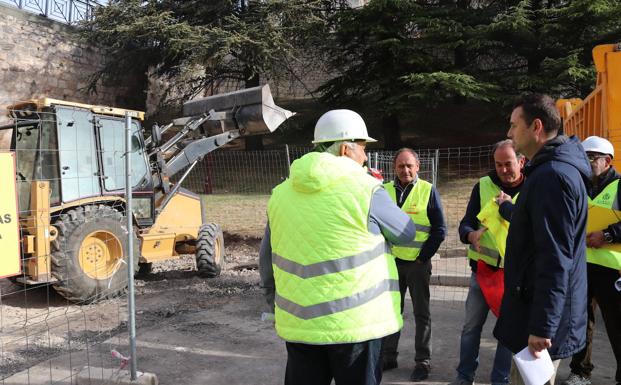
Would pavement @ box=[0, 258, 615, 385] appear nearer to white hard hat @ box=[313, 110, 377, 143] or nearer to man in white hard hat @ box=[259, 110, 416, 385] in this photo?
man in white hard hat @ box=[259, 110, 416, 385]

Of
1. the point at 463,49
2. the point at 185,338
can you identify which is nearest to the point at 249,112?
the point at 185,338

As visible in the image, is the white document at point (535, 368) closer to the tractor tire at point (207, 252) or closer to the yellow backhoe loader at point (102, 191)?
the yellow backhoe loader at point (102, 191)

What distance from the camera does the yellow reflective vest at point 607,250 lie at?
3658 mm

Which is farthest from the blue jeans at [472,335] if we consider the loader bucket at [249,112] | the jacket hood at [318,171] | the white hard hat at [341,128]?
the loader bucket at [249,112]

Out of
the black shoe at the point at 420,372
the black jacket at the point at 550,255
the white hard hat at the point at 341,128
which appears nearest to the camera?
the black jacket at the point at 550,255

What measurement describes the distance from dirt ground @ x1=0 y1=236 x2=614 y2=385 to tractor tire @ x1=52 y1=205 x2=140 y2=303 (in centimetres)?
23

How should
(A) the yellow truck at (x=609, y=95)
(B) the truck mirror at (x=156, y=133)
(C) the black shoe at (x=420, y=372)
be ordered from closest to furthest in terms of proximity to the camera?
1. (C) the black shoe at (x=420, y=372)
2. (A) the yellow truck at (x=609, y=95)
3. (B) the truck mirror at (x=156, y=133)

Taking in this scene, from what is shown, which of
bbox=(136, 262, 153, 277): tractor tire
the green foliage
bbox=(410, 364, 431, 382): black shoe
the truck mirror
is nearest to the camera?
bbox=(410, 364, 431, 382): black shoe

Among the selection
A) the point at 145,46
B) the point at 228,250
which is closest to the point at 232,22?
the point at 145,46

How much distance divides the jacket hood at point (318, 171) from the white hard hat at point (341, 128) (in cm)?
28

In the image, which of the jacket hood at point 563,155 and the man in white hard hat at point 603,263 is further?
the man in white hard hat at point 603,263

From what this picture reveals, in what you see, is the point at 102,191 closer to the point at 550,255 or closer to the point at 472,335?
the point at 472,335

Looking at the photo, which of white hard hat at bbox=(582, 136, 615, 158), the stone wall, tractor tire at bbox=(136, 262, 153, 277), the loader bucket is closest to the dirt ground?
tractor tire at bbox=(136, 262, 153, 277)

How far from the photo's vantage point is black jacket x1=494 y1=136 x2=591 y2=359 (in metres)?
2.21
